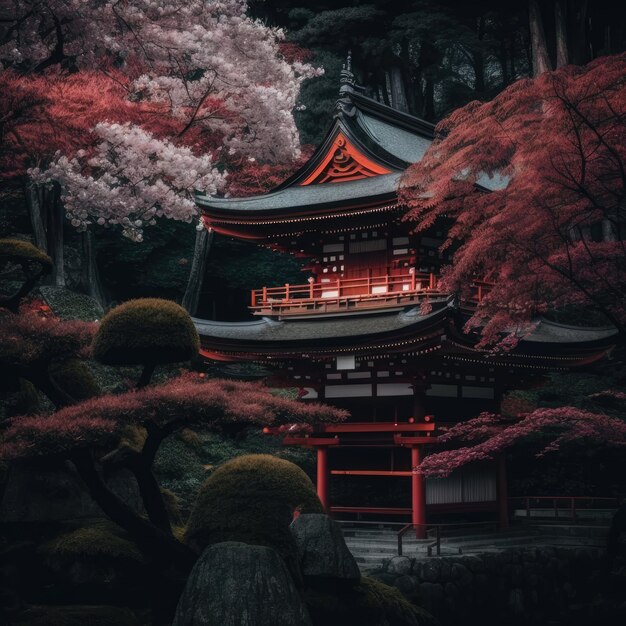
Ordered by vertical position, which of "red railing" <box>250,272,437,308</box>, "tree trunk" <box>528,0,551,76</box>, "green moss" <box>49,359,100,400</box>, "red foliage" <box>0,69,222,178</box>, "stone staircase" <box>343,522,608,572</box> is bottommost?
"stone staircase" <box>343,522,608,572</box>

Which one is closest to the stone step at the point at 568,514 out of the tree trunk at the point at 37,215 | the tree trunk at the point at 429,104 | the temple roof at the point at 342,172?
the temple roof at the point at 342,172

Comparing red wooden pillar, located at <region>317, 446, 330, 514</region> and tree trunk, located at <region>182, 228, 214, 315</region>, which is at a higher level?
tree trunk, located at <region>182, 228, 214, 315</region>

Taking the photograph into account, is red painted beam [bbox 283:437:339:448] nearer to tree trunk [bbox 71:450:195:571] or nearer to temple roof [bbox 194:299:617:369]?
temple roof [bbox 194:299:617:369]

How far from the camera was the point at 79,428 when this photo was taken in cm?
1236

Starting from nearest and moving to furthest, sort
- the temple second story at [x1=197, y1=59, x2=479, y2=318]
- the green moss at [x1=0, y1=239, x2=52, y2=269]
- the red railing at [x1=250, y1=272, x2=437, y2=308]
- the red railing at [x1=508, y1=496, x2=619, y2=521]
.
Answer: the green moss at [x1=0, y1=239, x2=52, y2=269] → the red railing at [x1=250, y1=272, x2=437, y2=308] → the temple second story at [x1=197, y1=59, x2=479, y2=318] → the red railing at [x1=508, y1=496, x2=619, y2=521]

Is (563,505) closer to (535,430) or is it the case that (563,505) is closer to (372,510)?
(372,510)

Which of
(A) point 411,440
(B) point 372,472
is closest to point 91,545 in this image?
(B) point 372,472

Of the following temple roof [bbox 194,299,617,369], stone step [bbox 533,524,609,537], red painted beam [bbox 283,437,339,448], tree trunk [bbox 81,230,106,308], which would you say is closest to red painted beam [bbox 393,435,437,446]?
red painted beam [bbox 283,437,339,448]

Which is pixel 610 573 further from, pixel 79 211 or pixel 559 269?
pixel 79 211

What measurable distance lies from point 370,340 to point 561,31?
1933 centimetres

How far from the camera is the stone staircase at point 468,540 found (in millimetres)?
19031

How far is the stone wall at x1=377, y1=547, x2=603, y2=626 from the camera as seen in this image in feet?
59.1

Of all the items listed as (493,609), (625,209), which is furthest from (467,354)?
(625,209)

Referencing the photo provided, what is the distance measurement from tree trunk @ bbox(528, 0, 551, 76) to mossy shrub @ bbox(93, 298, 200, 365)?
76.4 feet
